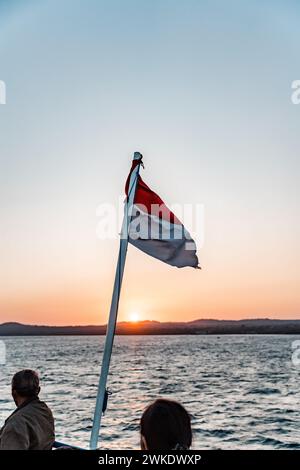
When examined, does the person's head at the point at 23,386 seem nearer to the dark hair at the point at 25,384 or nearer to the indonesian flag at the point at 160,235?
the dark hair at the point at 25,384

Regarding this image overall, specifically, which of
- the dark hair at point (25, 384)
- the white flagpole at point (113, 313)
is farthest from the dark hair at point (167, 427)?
the white flagpole at point (113, 313)

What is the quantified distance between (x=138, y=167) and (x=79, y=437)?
17.0 m

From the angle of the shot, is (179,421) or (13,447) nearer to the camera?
(179,421)

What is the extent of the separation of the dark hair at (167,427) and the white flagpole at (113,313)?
2881 mm

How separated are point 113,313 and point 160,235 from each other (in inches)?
46.5

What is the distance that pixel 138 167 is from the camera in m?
7.20

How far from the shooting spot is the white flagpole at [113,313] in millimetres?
6152

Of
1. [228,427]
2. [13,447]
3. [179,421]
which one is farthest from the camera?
[228,427]

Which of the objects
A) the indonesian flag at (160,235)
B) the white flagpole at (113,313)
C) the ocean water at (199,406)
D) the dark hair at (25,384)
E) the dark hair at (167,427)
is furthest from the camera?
the ocean water at (199,406)

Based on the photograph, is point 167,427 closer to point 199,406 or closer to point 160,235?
point 160,235

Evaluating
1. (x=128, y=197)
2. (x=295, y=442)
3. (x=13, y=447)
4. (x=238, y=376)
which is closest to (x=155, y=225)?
(x=128, y=197)

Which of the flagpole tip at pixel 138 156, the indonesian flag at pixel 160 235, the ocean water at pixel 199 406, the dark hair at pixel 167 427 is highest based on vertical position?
the flagpole tip at pixel 138 156

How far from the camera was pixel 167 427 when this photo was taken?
10.6 feet
